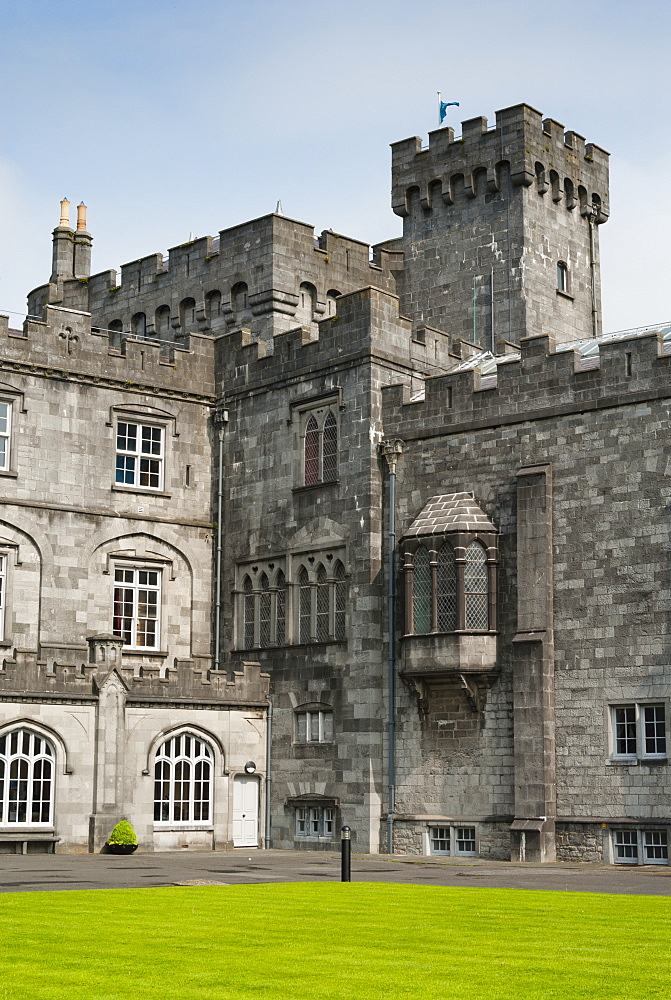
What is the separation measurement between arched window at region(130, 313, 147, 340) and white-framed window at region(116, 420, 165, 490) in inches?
270

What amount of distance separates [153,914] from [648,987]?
6897 mm

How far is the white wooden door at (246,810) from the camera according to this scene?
1321 inches

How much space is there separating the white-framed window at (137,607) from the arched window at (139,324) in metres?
9.68

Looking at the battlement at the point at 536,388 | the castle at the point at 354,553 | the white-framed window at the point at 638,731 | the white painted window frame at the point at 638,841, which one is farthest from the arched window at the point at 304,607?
the white painted window frame at the point at 638,841

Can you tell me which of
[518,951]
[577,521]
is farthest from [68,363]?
[518,951]

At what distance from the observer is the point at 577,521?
29688 mm

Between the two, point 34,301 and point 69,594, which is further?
point 34,301

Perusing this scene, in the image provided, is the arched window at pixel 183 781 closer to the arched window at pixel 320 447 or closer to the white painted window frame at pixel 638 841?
the arched window at pixel 320 447

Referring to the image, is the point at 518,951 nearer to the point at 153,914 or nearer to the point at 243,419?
the point at 153,914

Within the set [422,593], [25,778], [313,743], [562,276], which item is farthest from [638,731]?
[562,276]

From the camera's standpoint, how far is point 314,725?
110 ft

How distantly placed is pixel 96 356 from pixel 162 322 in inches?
265

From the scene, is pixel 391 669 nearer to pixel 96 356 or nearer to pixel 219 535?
pixel 219 535

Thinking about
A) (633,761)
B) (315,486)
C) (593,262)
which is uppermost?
(593,262)
